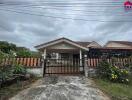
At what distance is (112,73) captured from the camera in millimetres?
10562

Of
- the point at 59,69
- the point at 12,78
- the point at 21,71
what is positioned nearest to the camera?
the point at 12,78

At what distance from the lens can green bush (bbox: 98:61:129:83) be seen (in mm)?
10359

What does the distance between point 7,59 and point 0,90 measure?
14.5 feet

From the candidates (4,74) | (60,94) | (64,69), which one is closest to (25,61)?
(64,69)

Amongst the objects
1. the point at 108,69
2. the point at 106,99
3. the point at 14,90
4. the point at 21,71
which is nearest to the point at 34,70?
the point at 21,71

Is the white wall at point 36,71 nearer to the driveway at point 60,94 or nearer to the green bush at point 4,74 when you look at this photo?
the green bush at point 4,74

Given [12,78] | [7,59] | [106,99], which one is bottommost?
[106,99]

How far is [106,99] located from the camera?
6.77m

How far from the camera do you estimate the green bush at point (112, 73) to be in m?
10.4

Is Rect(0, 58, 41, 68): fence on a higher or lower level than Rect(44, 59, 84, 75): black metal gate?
higher

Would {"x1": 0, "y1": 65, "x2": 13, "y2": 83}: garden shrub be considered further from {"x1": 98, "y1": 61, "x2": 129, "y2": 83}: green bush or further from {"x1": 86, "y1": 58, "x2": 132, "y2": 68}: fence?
{"x1": 98, "y1": 61, "x2": 129, "y2": 83}: green bush

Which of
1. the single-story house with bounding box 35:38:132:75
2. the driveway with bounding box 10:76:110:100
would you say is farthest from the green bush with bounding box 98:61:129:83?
the driveway with bounding box 10:76:110:100

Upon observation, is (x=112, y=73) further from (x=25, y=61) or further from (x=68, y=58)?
(x=25, y=61)

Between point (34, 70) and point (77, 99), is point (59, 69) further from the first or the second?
point (77, 99)
